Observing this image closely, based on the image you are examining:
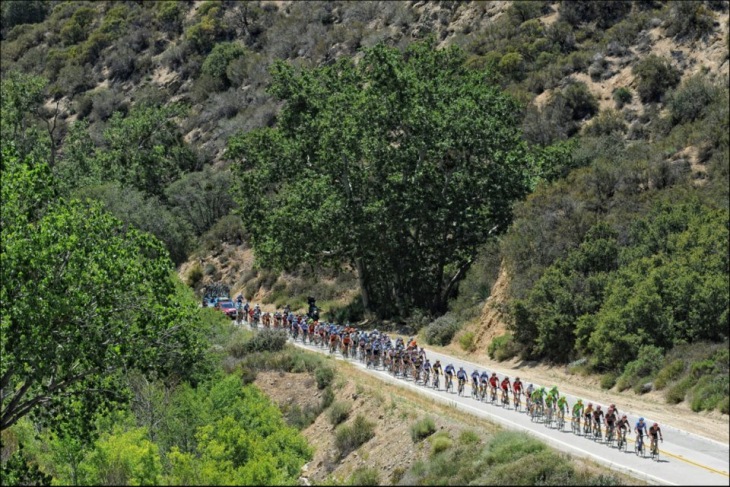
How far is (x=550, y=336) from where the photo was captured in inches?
1556

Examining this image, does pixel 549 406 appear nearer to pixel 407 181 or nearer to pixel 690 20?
pixel 407 181

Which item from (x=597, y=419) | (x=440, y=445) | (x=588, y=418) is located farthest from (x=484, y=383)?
(x=597, y=419)

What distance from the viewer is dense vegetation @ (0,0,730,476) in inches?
1015

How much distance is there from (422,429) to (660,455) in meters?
7.48

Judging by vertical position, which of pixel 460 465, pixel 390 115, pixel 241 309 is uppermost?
pixel 390 115

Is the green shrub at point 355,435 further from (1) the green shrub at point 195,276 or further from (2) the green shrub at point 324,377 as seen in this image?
(1) the green shrub at point 195,276

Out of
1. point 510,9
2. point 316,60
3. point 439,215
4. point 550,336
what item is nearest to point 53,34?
point 316,60

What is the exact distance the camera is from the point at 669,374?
32.8 meters

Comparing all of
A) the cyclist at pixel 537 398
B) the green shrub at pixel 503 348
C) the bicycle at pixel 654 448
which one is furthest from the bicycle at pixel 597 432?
the green shrub at pixel 503 348

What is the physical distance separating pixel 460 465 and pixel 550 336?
1512 cm

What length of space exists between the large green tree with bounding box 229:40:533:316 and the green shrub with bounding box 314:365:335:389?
38.5ft

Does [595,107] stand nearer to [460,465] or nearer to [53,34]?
[460,465]

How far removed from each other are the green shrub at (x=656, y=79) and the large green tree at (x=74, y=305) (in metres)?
44.6

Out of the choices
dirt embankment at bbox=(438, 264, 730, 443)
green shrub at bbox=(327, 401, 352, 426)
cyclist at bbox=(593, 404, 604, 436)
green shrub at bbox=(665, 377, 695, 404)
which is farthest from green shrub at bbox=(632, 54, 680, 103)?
cyclist at bbox=(593, 404, 604, 436)
